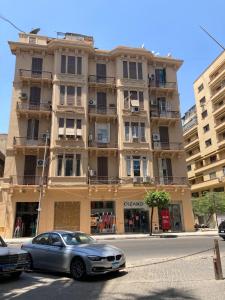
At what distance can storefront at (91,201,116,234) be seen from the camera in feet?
93.7

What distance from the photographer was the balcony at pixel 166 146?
105 ft

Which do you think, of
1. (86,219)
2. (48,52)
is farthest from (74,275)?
(48,52)

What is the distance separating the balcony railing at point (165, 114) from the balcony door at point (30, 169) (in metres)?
13.9

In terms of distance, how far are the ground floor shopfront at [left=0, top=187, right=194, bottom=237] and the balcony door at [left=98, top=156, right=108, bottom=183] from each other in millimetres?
1386

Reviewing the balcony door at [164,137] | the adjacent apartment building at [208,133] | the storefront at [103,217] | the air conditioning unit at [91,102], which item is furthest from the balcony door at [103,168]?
the adjacent apartment building at [208,133]

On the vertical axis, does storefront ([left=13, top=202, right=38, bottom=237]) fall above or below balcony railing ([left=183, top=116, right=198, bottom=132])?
below

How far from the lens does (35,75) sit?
31797 millimetres

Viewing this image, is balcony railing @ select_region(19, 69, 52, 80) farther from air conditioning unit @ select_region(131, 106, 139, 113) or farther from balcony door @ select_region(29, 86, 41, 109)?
air conditioning unit @ select_region(131, 106, 139, 113)

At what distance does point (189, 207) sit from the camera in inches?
1214

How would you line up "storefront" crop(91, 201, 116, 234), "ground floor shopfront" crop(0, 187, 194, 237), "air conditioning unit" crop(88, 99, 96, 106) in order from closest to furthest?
"ground floor shopfront" crop(0, 187, 194, 237)
"storefront" crop(91, 201, 116, 234)
"air conditioning unit" crop(88, 99, 96, 106)

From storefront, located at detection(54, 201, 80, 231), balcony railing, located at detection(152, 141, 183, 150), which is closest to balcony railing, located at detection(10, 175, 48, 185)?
storefront, located at detection(54, 201, 80, 231)

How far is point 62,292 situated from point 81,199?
21793 millimetres

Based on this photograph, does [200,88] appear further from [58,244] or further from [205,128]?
[58,244]

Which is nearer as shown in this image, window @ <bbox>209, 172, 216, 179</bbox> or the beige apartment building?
the beige apartment building
